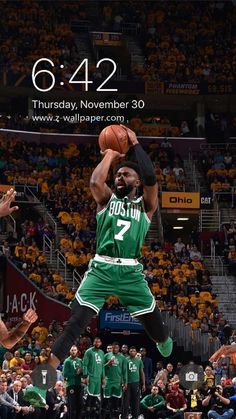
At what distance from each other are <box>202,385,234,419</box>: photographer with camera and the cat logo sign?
653 inches

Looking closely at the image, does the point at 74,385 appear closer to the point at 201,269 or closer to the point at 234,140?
the point at 201,269

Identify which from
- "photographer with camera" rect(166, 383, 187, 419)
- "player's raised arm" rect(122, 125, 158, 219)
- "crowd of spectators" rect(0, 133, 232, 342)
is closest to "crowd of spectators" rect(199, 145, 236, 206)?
"crowd of spectators" rect(0, 133, 232, 342)

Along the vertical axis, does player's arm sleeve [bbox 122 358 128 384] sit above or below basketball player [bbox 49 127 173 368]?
below

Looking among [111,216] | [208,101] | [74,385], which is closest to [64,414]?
[74,385]

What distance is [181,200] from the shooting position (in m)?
38.1

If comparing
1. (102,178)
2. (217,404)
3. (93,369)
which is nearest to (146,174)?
(102,178)

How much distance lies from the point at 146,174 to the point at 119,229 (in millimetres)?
670

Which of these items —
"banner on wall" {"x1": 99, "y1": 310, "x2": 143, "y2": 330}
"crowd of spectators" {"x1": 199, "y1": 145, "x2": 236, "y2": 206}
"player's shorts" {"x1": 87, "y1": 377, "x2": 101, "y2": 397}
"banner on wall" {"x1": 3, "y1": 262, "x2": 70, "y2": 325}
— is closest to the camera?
"player's shorts" {"x1": 87, "y1": 377, "x2": 101, "y2": 397}

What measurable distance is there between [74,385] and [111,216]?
11107 mm

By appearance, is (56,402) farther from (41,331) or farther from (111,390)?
(41,331)

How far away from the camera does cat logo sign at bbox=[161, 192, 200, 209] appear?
38.1m

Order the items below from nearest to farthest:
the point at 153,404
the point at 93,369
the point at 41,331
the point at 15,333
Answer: the point at 15,333, the point at 93,369, the point at 153,404, the point at 41,331

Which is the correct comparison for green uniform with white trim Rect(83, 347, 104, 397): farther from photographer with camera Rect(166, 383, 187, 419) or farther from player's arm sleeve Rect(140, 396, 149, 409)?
photographer with camera Rect(166, 383, 187, 419)

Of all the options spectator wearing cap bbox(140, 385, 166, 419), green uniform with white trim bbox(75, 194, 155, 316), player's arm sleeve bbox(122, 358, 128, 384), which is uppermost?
green uniform with white trim bbox(75, 194, 155, 316)
